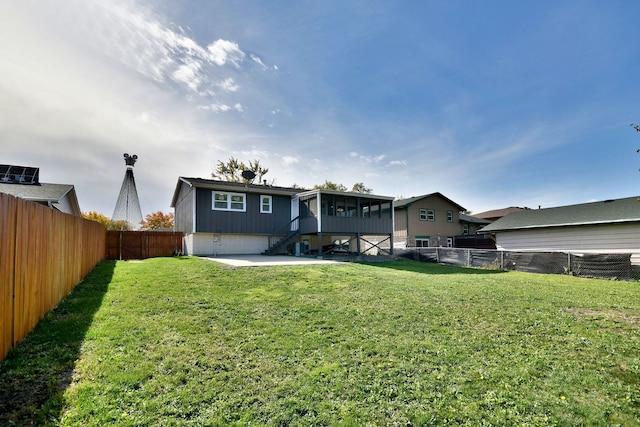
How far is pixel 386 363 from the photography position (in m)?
3.72

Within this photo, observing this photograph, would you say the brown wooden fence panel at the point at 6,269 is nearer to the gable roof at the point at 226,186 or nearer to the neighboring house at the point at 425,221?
the gable roof at the point at 226,186

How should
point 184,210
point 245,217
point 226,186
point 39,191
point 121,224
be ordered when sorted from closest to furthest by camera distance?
point 39,191, point 226,186, point 245,217, point 184,210, point 121,224

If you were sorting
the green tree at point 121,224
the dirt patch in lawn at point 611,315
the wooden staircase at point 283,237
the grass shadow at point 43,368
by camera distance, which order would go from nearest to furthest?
the grass shadow at point 43,368 → the dirt patch in lawn at point 611,315 → the wooden staircase at point 283,237 → the green tree at point 121,224

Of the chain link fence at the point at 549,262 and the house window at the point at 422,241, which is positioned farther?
the house window at the point at 422,241

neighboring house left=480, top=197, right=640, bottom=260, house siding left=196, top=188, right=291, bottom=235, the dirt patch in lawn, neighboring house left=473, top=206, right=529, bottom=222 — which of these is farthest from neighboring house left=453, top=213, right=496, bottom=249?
the dirt patch in lawn

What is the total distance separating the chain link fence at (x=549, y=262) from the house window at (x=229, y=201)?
12.0 m

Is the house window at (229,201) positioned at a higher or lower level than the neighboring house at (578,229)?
higher

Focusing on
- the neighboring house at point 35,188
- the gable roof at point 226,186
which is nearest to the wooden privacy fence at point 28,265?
the gable roof at point 226,186

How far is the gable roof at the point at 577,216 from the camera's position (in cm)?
1349

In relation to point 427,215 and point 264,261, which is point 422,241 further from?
point 264,261

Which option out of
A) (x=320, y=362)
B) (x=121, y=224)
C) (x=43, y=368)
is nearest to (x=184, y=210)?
(x=43, y=368)

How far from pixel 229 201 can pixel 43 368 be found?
567 inches

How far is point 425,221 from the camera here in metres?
26.1

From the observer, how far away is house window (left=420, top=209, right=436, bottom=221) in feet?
85.4
